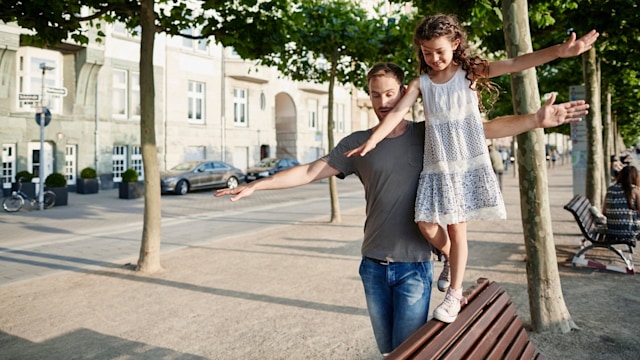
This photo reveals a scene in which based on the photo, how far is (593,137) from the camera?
33.3 feet

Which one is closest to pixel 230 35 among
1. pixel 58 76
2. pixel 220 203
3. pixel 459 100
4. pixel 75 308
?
pixel 75 308

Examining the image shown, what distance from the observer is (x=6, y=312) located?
5500mm

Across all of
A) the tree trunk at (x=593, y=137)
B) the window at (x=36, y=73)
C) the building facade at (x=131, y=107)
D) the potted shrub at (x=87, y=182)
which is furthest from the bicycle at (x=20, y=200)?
the tree trunk at (x=593, y=137)

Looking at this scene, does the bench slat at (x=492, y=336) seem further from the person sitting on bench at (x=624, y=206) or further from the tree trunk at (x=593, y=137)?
the tree trunk at (x=593, y=137)

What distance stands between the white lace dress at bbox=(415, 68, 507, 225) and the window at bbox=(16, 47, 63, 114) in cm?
2354

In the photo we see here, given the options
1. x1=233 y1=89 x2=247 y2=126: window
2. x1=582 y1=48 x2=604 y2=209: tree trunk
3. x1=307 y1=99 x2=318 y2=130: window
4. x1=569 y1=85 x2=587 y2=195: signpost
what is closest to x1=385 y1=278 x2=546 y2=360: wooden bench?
x1=582 y1=48 x2=604 y2=209: tree trunk

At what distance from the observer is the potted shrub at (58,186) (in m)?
17.1

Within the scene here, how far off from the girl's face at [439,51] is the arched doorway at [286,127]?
37283mm

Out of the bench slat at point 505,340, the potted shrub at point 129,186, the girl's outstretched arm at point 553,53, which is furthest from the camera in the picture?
the potted shrub at point 129,186

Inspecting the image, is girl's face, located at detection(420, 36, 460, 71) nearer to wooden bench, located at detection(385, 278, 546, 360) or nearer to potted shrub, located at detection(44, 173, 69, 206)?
wooden bench, located at detection(385, 278, 546, 360)

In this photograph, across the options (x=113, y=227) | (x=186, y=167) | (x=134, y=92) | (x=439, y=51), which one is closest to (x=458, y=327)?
(x=439, y=51)

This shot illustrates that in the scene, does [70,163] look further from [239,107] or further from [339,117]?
[339,117]

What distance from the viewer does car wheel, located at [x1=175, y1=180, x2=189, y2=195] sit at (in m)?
22.4

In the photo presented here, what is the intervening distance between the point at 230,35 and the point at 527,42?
465cm
